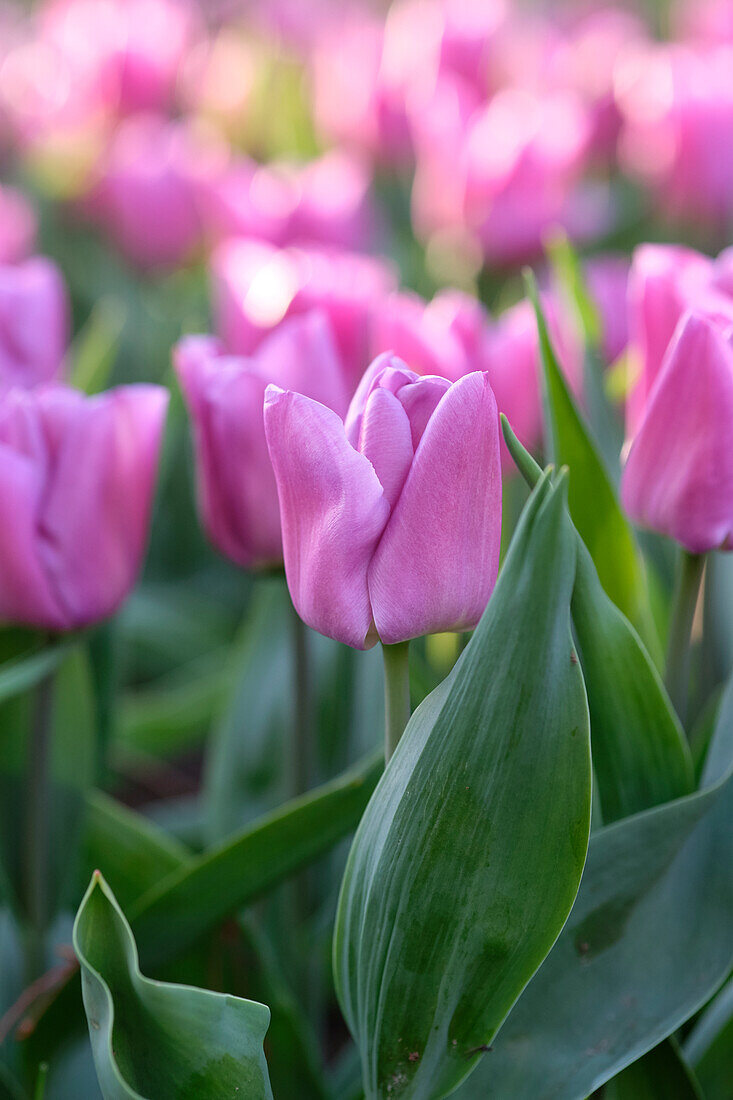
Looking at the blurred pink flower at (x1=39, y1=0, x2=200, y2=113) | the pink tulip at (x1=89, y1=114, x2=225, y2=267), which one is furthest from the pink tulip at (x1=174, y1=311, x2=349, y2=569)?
the blurred pink flower at (x1=39, y1=0, x2=200, y2=113)

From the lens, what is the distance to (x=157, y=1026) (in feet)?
1.25

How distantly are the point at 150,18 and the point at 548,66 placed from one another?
563 mm

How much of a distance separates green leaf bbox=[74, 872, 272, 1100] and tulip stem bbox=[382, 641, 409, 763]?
10cm

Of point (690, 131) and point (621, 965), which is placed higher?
point (690, 131)

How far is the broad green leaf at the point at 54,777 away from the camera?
623 mm

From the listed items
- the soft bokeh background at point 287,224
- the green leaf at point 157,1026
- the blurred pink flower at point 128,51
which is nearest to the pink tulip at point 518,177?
the soft bokeh background at point 287,224

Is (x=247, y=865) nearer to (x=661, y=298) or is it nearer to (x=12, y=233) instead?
(x=661, y=298)

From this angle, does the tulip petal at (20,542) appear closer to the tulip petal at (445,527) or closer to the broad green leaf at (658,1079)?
the tulip petal at (445,527)

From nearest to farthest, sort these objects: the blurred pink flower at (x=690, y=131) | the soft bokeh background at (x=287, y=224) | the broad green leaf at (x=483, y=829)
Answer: the broad green leaf at (x=483, y=829) < the soft bokeh background at (x=287, y=224) < the blurred pink flower at (x=690, y=131)

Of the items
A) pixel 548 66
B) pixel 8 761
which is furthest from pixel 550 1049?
pixel 548 66

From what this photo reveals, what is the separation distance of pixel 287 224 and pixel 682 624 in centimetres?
62

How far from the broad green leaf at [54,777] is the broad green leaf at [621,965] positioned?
29cm

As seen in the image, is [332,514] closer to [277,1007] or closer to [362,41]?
[277,1007]

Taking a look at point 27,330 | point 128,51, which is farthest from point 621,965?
point 128,51
